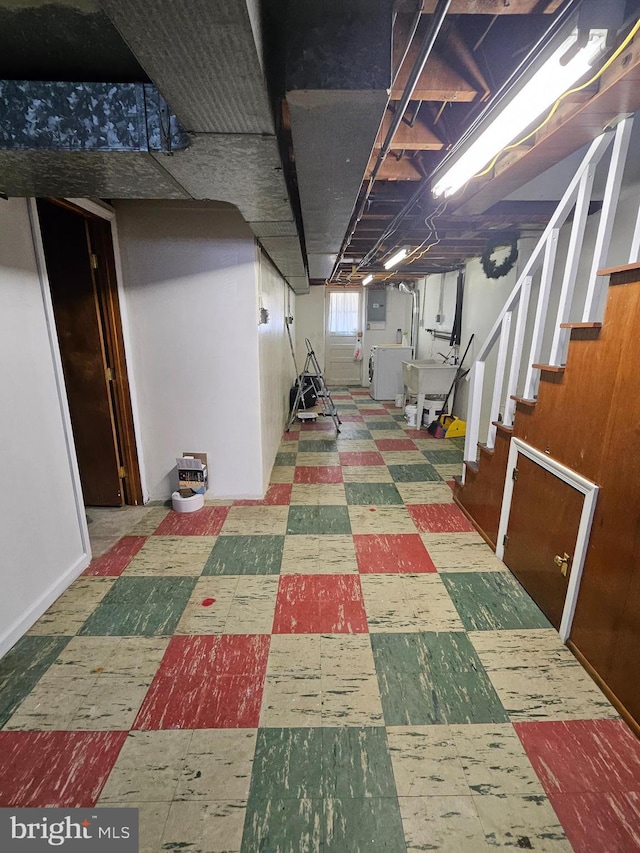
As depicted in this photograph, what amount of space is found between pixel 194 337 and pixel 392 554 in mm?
2277

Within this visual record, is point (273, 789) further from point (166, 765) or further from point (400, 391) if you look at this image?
point (400, 391)

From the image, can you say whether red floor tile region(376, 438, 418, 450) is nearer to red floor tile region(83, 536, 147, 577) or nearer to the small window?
red floor tile region(83, 536, 147, 577)

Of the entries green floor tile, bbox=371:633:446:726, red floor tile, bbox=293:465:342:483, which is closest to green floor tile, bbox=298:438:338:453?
red floor tile, bbox=293:465:342:483

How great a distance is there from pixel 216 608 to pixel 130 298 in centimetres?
244

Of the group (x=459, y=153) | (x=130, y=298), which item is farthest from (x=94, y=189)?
(x=459, y=153)

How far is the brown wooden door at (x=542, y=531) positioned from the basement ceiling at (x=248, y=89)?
1686 mm

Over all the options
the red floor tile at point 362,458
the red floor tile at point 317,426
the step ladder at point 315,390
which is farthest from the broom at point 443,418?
the red floor tile at point 317,426

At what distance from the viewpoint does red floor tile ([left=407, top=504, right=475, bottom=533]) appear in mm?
3008

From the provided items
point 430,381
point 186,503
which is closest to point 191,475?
point 186,503

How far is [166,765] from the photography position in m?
1.39

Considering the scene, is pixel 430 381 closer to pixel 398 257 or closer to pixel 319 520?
pixel 398 257

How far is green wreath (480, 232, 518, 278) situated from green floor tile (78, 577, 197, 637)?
4243mm

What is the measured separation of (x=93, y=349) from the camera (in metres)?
3.07

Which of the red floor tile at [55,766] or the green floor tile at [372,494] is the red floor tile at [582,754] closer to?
the red floor tile at [55,766]
